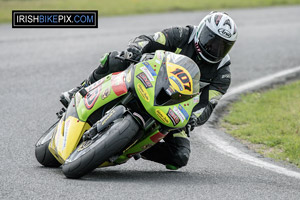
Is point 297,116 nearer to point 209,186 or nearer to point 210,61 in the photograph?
point 210,61

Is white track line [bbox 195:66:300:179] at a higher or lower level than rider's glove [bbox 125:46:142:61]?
lower

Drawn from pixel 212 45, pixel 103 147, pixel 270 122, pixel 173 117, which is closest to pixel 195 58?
pixel 212 45

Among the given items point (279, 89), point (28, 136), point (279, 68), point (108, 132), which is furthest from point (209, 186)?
point (279, 68)

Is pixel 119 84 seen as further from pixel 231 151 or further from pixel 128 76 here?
pixel 231 151

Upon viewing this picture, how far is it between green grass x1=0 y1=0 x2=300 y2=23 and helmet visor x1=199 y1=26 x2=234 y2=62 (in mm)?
11304

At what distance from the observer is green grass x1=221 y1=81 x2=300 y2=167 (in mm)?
7480

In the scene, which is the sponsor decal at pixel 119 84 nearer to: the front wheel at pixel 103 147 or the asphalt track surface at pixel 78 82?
the front wheel at pixel 103 147

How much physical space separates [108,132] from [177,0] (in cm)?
1849

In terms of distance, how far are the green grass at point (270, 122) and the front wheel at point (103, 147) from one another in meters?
2.38

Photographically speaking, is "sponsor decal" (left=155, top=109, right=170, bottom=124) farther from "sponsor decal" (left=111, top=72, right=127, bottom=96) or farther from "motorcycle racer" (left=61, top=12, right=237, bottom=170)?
"motorcycle racer" (left=61, top=12, right=237, bottom=170)

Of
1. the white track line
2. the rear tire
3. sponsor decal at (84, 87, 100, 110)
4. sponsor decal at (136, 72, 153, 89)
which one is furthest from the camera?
the white track line

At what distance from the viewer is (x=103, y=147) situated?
5.20 meters

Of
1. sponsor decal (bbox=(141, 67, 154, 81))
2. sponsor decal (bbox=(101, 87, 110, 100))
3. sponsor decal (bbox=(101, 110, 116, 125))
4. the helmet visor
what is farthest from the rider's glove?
the helmet visor

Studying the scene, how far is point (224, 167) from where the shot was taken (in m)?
6.48
